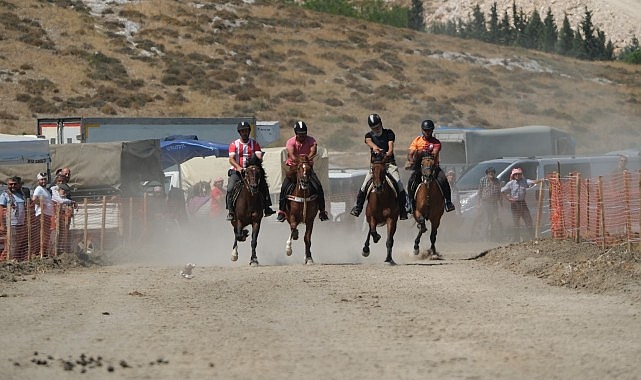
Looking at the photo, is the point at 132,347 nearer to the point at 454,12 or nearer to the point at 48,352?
the point at 48,352

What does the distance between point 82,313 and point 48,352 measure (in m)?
3.07

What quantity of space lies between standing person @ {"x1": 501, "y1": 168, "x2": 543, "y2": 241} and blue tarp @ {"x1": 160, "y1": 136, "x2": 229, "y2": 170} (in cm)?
1209

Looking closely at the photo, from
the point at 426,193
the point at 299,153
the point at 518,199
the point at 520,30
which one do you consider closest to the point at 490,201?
the point at 518,199

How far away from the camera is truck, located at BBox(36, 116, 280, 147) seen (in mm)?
37812

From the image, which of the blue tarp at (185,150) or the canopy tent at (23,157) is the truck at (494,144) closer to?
the blue tarp at (185,150)

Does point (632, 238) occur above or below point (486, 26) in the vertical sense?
below

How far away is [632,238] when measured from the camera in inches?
726

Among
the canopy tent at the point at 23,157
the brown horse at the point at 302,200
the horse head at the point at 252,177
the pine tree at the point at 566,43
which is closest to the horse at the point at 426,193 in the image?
the brown horse at the point at 302,200

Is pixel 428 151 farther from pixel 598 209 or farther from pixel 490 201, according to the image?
pixel 490 201

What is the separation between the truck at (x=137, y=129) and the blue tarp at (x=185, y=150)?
143 cm

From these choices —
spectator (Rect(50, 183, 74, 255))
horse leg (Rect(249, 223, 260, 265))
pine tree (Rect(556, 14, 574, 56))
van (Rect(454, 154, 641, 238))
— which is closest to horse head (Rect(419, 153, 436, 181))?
horse leg (Rect(249, 223, 260, 265))

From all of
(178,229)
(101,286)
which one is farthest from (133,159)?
(101,286)

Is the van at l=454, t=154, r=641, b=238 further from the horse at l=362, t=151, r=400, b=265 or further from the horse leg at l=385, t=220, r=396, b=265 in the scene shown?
the horse leg at l=385, t=220, r=396, b=265

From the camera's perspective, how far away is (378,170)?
70.2 feet
